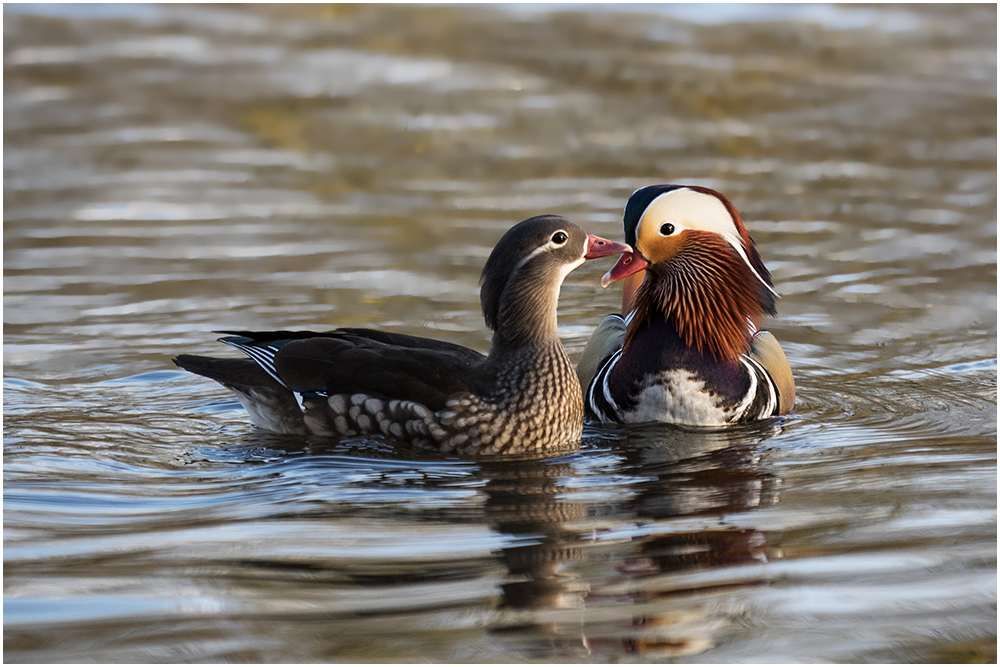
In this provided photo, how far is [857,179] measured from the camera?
12039 mm

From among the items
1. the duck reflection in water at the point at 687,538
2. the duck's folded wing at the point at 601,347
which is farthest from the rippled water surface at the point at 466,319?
Answer: the duck's folded wing at the point at 601,347

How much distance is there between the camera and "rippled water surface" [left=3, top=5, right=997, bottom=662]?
4105mm

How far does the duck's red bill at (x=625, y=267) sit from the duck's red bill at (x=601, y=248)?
256mm

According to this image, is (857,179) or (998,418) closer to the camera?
(998,418)

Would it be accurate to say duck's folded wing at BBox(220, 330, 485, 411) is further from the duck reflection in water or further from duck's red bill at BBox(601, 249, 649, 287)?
the duck reflection in water

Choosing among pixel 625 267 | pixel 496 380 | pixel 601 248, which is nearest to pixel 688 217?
pixel 625 267

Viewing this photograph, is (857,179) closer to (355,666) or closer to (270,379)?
(270,379)

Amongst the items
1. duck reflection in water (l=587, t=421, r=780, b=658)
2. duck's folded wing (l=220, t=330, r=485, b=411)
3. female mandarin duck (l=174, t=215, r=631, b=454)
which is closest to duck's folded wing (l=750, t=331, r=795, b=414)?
duck reflection in water (l=587, t=421, r=780, b=658)

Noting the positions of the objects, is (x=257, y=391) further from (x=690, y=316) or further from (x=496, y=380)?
(x=690, y=316)

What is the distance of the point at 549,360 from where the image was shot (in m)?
5.84

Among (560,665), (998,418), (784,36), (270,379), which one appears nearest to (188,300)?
(270,379)

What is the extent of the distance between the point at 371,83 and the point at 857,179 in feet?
16.4

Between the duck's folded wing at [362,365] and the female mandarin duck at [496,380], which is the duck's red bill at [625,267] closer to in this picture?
the female mandarin duck at [496,380]

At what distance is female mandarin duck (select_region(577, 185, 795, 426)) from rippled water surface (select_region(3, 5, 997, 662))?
153 mm
